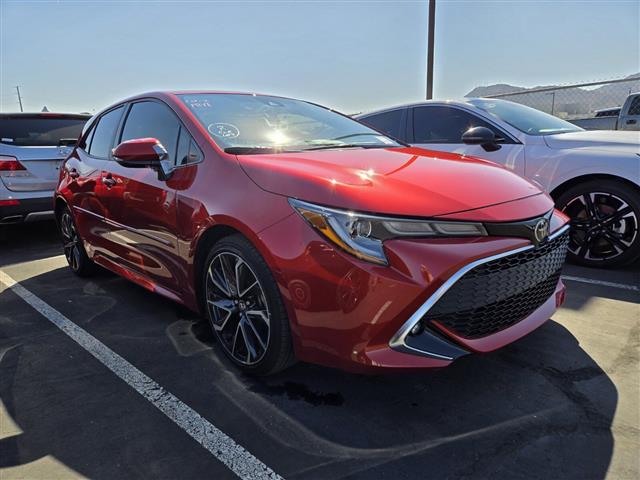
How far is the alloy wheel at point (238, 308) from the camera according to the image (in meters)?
2.29

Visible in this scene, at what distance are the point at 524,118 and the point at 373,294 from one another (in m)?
3.75

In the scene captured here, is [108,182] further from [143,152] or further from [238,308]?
[238,308]

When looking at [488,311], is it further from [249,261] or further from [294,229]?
[249,261]

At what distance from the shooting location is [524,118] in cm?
475

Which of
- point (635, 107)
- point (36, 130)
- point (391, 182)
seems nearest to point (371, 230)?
point (391, 182)

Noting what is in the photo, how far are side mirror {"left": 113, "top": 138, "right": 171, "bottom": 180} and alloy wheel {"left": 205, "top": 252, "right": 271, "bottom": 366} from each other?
70 cm

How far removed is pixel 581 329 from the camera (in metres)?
2.89

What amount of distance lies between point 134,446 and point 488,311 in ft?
5.23

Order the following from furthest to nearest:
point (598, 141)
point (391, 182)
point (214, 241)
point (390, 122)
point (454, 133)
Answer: point (390, 122), point (454, 133), point (598, 141), point (214, 241), point (391, 182)

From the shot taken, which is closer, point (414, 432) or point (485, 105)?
point (414, 432)

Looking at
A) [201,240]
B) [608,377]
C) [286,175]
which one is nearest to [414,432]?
[608,377]

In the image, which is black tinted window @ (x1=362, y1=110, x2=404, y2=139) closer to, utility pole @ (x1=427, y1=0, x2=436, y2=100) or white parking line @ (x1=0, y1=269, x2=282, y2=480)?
white parking line @ (x1=0, y1=269, x2=282, y2=480)

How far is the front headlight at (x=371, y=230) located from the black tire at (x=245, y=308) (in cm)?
42

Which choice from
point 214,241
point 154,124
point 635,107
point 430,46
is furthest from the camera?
point 430,46
